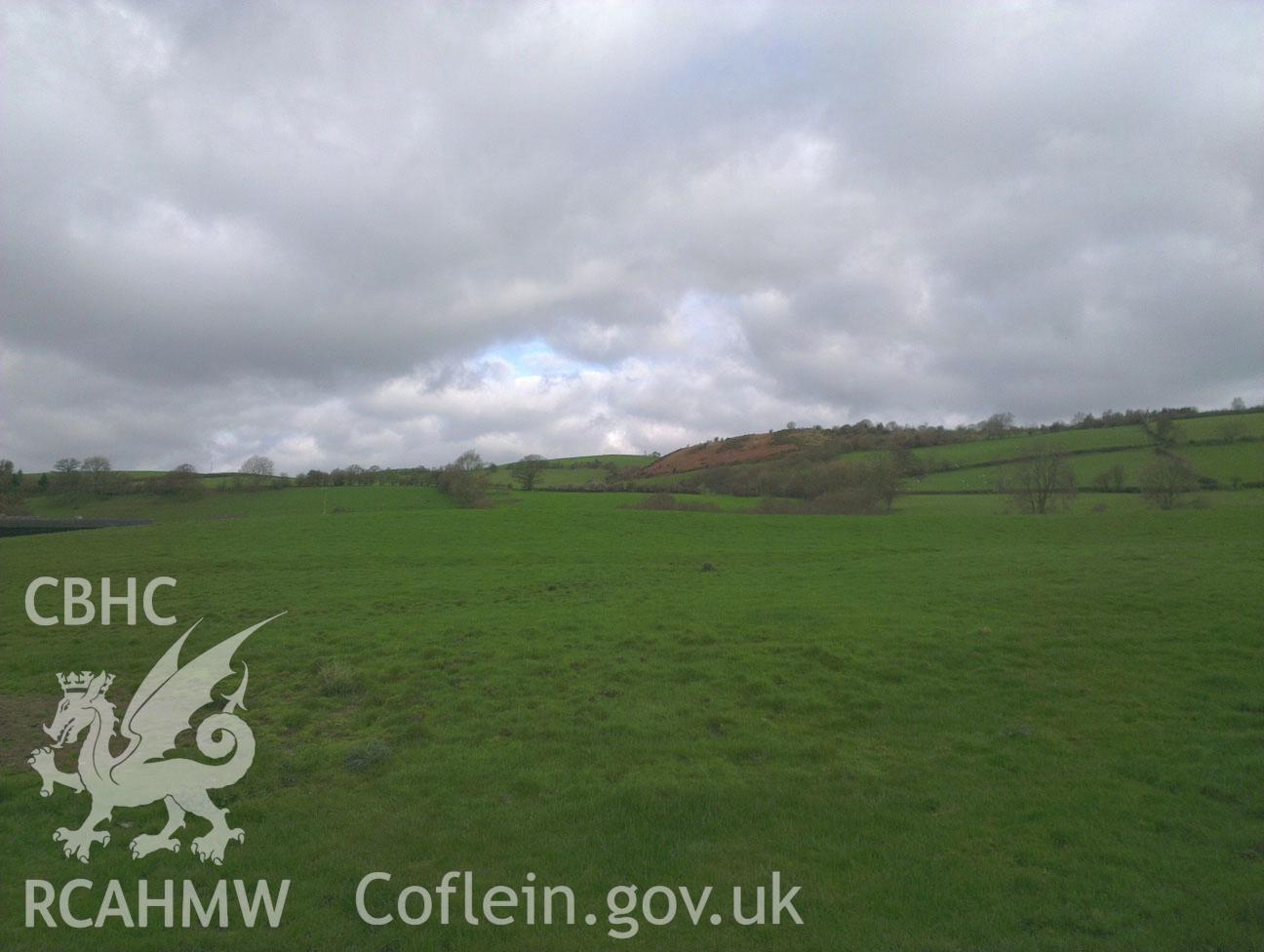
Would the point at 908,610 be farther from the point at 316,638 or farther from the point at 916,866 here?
the point at 316,638

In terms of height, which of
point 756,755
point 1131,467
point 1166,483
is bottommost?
point 756,755

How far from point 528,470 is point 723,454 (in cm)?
3126

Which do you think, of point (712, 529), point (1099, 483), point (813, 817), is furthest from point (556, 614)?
point (1099, 483)

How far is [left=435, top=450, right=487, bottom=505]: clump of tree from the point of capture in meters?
73.0

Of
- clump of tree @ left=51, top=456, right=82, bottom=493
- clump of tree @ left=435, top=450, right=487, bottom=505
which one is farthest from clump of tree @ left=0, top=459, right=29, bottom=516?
clump of tree @ left=435, top=450, right=487, bottom=505

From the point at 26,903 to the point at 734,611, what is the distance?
1372 centimetres

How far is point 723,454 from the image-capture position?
105750 millimetres

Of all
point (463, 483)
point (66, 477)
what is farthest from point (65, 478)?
point (463, 483)

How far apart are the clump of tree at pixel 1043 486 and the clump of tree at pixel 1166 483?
5.62 m

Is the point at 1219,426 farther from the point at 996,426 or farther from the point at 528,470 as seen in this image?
the point at 528,470

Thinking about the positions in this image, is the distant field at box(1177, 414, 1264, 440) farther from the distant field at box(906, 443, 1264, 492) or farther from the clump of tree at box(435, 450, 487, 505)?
the clump of tree at box(435, 450, 487, 505)

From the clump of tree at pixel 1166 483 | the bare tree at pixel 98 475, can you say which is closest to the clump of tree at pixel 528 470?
the bare tree at pixel 98 475

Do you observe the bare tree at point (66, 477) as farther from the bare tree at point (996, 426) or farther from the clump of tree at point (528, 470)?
the bare tree at point (996, 426)

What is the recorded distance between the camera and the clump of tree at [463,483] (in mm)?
73000
